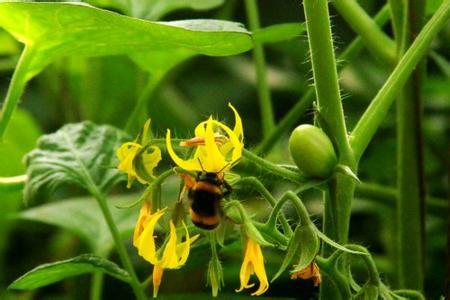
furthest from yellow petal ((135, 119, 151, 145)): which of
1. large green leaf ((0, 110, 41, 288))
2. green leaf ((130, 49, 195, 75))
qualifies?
large green leaf ((0, 110, 41, 288))

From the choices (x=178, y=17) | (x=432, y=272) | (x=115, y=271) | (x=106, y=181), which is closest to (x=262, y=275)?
(x=115, y=271)

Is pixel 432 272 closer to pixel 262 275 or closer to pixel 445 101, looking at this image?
pixel 445 101

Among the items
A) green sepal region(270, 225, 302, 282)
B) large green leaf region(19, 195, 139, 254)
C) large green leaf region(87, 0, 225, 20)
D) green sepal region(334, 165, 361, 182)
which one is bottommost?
large green leaf region(19, 195, 139, 254)

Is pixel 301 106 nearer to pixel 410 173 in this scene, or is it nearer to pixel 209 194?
pixel 410 173

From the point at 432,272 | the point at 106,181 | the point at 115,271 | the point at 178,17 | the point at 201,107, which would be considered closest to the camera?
the point at 115,271

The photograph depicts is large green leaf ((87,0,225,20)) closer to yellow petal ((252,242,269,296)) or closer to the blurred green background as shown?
the blurred green background

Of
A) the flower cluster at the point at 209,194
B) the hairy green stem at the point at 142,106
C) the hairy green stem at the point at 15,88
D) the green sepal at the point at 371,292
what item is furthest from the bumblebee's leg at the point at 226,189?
the hairy green stem at the point at 142,106
